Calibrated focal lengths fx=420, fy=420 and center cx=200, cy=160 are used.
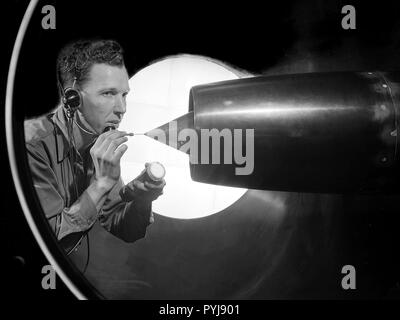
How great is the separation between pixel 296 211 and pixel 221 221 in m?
0.13

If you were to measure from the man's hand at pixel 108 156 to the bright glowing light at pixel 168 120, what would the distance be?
0.01 m

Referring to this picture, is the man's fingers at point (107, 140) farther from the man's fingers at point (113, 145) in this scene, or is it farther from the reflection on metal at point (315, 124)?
the reflection on metal at point (315, 124)

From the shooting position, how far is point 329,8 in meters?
0.71

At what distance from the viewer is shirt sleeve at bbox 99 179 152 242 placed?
732 millimetres

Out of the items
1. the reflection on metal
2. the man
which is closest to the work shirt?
the man

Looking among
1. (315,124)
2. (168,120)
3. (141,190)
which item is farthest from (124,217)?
(315,124)

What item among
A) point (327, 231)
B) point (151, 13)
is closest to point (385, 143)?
point (327, 231)

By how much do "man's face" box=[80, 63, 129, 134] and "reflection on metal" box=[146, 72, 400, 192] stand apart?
0.52 ft

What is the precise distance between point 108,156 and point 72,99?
0.12 metres

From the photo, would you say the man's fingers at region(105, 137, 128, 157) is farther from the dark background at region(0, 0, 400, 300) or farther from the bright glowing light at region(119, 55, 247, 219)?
the dark background at region(0, 0, 400, 300)

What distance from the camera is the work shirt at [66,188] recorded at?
2.33 feet

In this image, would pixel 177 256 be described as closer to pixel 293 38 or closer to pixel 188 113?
pixel 188 113

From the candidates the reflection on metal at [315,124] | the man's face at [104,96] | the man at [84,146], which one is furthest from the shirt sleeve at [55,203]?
the reflection on metal at [315,124]

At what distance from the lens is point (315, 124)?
23.9 inches
